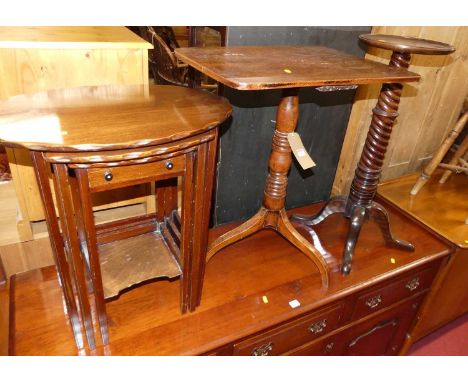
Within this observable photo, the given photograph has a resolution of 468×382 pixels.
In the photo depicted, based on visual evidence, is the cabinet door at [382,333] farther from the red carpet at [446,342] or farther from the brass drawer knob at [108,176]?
the brass drawer knob at [108,176]

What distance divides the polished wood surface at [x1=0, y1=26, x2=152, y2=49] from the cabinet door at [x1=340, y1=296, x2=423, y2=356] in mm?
1420

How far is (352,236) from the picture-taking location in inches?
60.1

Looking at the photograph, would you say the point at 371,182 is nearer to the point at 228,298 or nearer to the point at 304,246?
the point at 304,246

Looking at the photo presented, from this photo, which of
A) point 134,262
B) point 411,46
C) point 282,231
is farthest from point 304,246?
point 411,46

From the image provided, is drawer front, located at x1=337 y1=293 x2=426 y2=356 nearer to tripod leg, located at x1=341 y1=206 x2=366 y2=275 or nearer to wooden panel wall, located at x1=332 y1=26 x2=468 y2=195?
tripod leg, located at x1=341 y1=206 x2=366 y2=275

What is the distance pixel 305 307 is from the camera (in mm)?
1354

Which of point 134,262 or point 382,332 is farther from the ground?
point 134,262

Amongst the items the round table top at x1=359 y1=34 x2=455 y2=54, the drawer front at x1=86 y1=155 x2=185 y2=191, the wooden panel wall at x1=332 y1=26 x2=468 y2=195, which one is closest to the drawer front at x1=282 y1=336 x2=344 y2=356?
the wooden panel wall at x1=332 y1=26 x2=468 y2=195

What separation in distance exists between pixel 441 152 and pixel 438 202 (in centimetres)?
25

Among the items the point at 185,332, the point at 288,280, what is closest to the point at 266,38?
the point at 288,280

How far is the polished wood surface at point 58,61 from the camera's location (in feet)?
4.17

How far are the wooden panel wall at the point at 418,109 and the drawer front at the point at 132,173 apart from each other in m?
1.05

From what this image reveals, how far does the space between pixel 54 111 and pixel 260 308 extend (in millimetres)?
879
